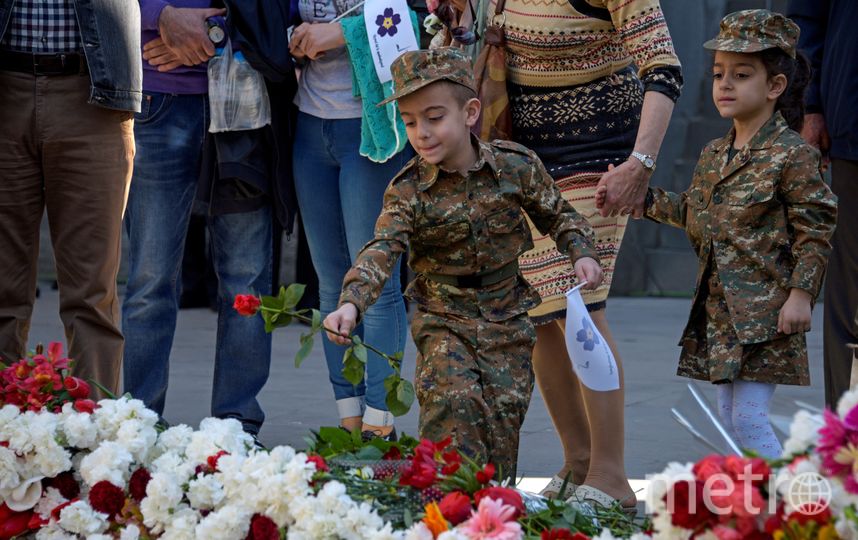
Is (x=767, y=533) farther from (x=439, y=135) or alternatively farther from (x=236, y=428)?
(x=439, y=135)

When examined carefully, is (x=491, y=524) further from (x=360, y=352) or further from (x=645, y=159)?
(x=645, y=159)

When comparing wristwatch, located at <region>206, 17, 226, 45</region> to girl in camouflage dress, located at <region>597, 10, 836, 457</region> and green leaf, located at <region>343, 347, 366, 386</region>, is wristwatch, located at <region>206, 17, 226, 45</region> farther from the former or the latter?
green leaf, located at <region>343, 347, 366, 386</region>

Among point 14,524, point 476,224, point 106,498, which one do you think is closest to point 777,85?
point 476,224

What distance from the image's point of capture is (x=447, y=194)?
381cm

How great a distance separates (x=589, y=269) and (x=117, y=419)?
4.18 ft

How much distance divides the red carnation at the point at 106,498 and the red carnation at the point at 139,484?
0.03 metres

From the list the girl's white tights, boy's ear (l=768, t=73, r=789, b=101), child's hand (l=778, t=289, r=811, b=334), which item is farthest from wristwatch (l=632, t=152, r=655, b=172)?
the girl's white tights

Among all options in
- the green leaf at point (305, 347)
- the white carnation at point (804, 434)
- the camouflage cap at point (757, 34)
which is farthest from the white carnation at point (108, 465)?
the camouflage cap at point (757, 34)

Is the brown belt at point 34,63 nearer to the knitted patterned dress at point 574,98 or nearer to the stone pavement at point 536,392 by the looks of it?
the knitted patterned dress at point 574,98

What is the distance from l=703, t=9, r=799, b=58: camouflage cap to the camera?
159 inches

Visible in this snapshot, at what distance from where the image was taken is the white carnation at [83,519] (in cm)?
298

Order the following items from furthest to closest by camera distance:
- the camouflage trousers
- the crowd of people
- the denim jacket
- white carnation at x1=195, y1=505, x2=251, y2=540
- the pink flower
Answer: the denim jacket < the crowd of people < the camouflage trousers < white carnation at x1=195, y1=505, x2=251, y2=540 < the pink flower

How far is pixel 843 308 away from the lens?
4.96 m

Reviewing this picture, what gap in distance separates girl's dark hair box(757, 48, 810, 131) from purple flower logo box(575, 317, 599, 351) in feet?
3.91
